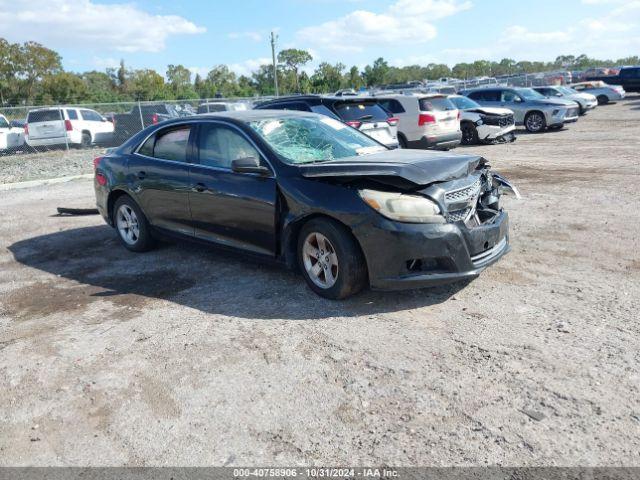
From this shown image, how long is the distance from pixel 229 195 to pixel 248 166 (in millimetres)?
486

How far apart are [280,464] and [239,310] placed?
213 centimetres

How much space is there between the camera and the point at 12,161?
17844mm

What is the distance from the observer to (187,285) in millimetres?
5656

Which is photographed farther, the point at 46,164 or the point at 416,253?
the point at 46,164

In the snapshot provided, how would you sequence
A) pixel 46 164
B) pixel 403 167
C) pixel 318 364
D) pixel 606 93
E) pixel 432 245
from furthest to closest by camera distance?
pixel 606 93, pixel 46 164, pixel 403 167, pixel 432 245, pixel 318 364

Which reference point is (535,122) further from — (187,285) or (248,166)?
(187,285)

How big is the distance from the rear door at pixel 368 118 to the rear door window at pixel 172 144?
4.83 metres

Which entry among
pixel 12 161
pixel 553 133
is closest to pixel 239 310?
pixel 12 161

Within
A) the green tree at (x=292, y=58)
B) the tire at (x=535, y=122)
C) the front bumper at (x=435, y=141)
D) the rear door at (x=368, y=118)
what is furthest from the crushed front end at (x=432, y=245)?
the green tree at (x=292, y=58)

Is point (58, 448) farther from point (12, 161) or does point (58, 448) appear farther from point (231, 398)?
point (12, 161)

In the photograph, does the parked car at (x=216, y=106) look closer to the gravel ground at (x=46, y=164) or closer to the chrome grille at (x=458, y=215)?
the gravel ground at (x=46, y=164)

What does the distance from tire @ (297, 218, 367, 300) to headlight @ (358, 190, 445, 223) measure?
350mm

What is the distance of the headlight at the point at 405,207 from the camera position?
14.7 feet

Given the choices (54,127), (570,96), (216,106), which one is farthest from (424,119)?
(570,96)
